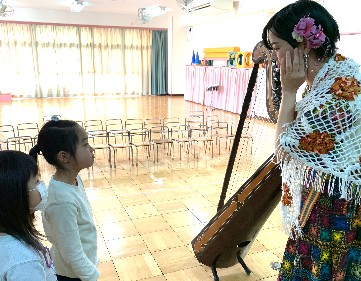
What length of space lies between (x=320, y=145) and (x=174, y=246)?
200cm

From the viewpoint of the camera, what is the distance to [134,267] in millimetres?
2443

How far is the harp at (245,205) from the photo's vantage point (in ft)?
4.64

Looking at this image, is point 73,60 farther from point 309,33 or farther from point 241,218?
point 309,33

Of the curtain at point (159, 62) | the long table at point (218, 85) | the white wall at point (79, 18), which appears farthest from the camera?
the curtain at point (159, 62)

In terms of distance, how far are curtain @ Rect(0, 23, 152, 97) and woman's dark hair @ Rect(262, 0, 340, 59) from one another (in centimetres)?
1235

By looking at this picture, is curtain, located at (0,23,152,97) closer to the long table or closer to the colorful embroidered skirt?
the long table

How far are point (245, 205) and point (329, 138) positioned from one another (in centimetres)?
93

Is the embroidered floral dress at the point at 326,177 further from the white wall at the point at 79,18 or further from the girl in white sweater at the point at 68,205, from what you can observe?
the white wall at the point at 79,18

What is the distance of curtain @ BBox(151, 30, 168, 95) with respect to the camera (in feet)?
43.7

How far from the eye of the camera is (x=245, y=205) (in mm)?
1792

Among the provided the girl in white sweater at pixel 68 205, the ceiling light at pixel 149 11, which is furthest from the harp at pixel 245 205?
the ceiling light at pixel 149 11

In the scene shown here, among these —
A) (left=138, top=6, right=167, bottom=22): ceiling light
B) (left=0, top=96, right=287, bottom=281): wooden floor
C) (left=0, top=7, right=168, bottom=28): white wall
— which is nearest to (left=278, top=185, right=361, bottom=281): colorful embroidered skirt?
(left=0, top=96, right=287, bottom=281): wooden floor

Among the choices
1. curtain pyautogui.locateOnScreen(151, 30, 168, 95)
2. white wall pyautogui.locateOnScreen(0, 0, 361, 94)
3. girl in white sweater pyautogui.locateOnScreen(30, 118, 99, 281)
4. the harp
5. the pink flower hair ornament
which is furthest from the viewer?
curtain pyautogui.locateOnScreen(151, 30, 168, 95)

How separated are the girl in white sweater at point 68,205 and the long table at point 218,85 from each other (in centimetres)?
634
